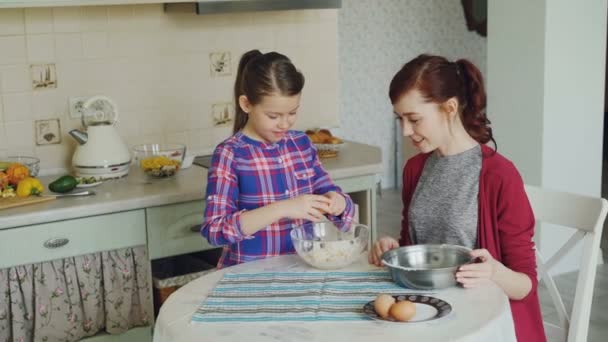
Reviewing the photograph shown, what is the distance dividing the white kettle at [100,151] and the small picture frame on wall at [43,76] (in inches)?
6.1

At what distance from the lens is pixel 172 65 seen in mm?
3508

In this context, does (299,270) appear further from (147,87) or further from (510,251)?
(147,87)

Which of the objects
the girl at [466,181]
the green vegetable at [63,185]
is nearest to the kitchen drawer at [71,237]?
the green vegetable at [63,185]

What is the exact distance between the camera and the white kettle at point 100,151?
317cm

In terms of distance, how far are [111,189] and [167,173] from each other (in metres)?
0.22

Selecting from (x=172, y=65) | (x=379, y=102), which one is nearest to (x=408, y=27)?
(x=379, y=102)

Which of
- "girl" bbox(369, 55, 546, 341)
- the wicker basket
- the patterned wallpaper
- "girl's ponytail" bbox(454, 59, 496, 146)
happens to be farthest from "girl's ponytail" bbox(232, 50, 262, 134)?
the patterned wallpaper

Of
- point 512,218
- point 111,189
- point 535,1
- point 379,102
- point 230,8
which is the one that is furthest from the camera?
point 379,102

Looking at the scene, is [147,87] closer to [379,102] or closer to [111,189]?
[111,189]

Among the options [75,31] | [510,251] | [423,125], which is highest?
[75,31]

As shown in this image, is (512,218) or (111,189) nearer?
(512,218)

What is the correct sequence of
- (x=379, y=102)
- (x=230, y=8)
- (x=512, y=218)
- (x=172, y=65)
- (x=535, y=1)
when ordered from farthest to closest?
(x=379, y=102) → (x=535, y=1) → (x=172, y=65) → (x=230, y=8) → (x=512, y=218)

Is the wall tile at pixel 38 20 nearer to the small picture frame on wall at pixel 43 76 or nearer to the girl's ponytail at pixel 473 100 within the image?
the small picture frame on wall at pixel 43 76

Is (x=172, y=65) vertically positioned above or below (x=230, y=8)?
below
